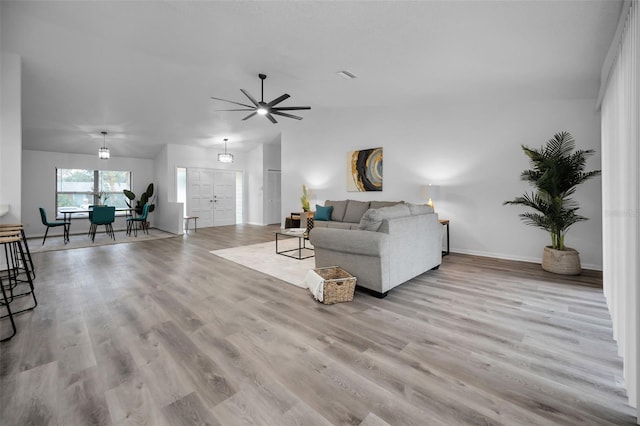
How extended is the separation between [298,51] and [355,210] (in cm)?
339

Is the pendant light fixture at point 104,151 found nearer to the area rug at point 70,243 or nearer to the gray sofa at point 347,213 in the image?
the area rug at point 70,243

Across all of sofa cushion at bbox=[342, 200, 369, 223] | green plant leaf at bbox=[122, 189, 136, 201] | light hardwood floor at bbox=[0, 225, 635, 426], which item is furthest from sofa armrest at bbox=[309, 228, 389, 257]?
green plant leaf at bbox=[122, 189, 136, 201]

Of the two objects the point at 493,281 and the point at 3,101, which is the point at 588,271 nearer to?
the point at 493,281

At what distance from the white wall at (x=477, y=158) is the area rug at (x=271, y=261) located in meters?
2.66

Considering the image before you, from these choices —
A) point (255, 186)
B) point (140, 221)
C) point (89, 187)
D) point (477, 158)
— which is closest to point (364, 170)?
point (477, 158)

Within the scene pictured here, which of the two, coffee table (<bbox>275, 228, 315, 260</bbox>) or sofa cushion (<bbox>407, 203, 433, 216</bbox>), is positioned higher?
sofa cushion (<bbox>407, 203, 433, 216</bbox>)

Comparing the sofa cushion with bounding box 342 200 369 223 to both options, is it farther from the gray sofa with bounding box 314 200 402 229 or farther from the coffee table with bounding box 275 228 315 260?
the coffee table with bounding box 275 228 315 260

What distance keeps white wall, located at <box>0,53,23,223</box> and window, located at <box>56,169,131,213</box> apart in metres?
5.10

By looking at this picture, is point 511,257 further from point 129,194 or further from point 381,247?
point 129,194

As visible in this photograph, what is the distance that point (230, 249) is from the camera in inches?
215

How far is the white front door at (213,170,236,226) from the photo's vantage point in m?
9.58

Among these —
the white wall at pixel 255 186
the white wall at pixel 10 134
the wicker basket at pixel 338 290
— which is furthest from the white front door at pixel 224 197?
the wicker basket at pixel 338 290

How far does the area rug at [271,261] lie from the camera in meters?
3.68

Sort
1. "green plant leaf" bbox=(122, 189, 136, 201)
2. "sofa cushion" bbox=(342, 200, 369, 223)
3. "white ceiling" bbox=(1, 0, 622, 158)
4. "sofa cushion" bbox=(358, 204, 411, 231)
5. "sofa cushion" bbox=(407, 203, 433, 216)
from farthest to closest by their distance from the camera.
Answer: "green plant leaf" bbox=(122, 189, 136, 201) → "sofa cushion" bbox=(342, 200, 369, 223) → "sofa cushion" bbox=(407, 203, 433, 216) → "sofa cushion" bbox=(358, 204, 411, 231) → "white ceiling" bbox=(1, 0, 622, 158)
